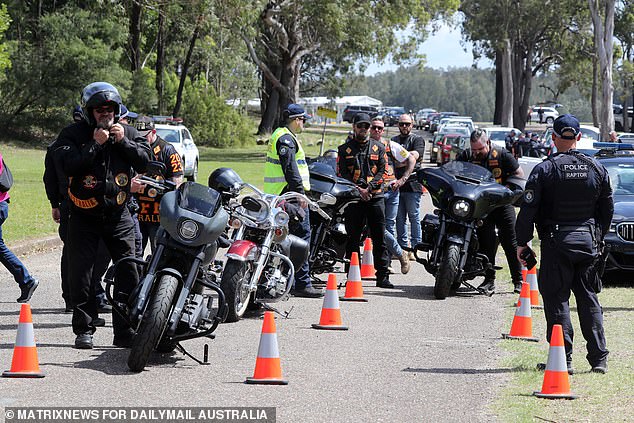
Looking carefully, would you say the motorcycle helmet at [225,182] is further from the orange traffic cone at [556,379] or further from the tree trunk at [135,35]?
the tree trunk at [135,35]

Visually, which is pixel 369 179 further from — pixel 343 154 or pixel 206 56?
pixel 206 56

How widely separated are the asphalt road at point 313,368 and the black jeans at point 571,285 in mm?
601

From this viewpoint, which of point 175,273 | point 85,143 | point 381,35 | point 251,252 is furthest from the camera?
point 381,35

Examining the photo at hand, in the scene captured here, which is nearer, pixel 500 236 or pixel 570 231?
pixel 570 231

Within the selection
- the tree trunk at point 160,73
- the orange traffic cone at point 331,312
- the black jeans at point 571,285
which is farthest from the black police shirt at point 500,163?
the tree trunk at point 160,73

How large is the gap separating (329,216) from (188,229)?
4.83 metres

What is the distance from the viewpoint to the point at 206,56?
6562 centimetres

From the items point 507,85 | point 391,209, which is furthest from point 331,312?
point 507,85

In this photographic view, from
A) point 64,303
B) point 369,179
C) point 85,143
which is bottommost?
point 64,303

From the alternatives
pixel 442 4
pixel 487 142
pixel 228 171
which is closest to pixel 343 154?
pixel 487 142

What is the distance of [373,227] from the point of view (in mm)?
13445

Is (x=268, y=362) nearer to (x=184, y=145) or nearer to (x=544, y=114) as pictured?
(x=184, y=145)

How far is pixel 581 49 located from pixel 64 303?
6569cm

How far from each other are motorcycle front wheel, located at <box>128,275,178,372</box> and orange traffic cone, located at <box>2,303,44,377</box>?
642 millimetres
